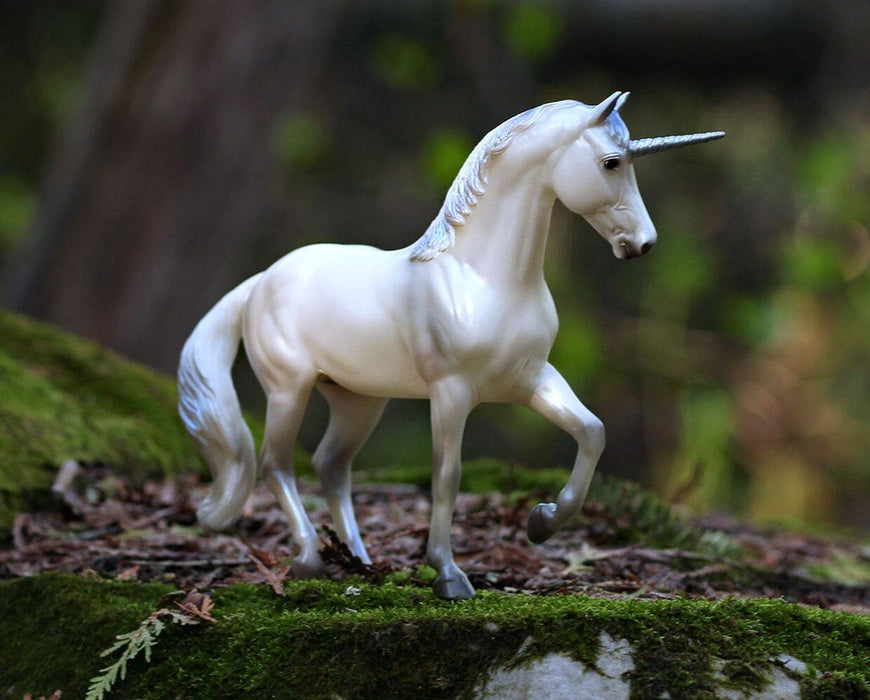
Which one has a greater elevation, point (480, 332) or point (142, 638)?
point (480, 332)

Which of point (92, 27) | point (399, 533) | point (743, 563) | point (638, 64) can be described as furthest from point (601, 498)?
point (92, 27)

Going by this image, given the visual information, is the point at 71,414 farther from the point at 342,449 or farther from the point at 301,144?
the point at 301,144

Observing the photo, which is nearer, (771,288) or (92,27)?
(771,288)

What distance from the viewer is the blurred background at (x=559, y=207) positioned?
20.3 feet

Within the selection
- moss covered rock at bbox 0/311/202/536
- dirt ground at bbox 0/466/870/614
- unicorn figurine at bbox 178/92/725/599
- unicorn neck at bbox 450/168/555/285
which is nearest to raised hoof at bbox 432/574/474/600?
unicorn figurine at bbox 178/92/725/599

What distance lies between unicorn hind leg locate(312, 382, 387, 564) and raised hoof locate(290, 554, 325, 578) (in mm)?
213

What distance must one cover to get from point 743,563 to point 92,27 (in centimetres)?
896

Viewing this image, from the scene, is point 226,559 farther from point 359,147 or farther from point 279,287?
point 359,147

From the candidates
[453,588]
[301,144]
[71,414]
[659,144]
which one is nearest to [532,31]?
[301,144]

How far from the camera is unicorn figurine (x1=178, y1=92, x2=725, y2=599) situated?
2.34 meters

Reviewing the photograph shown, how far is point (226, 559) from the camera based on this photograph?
9.59ft

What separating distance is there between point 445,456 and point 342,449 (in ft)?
1.67

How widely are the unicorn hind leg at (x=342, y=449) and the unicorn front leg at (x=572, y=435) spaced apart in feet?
1.84

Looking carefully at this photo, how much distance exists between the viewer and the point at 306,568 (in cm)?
258
